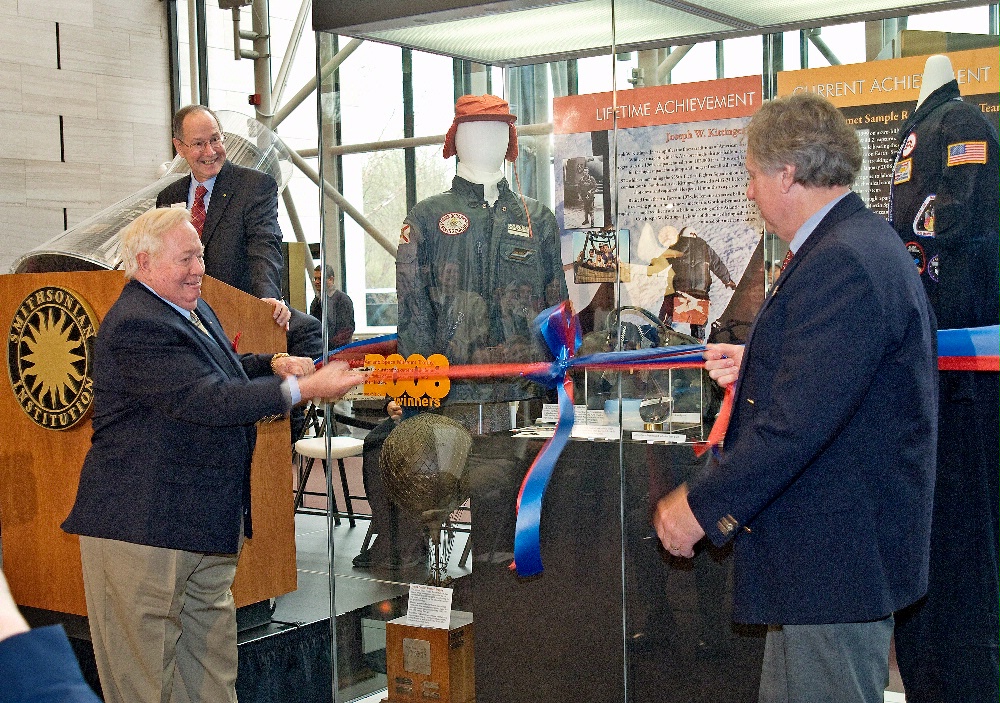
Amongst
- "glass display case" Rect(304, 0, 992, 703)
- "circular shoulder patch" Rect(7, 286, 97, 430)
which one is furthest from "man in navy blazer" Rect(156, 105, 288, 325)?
"glass display case" Rect(304, 0, 992, 703)

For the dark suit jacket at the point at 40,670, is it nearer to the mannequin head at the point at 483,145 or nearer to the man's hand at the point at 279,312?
the mannequin head at the point at 483,145

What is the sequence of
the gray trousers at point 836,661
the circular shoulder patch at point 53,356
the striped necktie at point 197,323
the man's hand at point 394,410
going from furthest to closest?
the circular shoulder patch at point 53,356 → the man's hand at point 394,410 → the striped necktie at point 197,323 → the gray trousers at point 836,661

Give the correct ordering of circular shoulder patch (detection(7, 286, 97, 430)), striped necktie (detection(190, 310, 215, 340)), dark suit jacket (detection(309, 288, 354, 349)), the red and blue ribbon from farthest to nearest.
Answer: circular shoulder patch (detection(7, 286, 97, 430)) → dark suit jacket (detection(309, 288, 354, 349)) → striped necktie (detection(190, 310, 215, 340)) → the red and blue ribbon

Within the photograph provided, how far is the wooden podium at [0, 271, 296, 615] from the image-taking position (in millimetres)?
4000

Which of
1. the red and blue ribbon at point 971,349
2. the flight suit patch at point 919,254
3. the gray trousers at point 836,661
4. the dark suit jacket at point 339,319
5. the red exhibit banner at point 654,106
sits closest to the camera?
the gray trousers at point 836,661

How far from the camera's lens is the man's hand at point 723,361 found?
2.68m

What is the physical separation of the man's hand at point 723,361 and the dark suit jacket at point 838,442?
0.56m

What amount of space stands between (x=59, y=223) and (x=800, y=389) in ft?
27.1

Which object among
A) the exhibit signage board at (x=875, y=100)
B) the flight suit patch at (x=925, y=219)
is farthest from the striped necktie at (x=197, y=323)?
the flight suit patch at (x=925, y=219)

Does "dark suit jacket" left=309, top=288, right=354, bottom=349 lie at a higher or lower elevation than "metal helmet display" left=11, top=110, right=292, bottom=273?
lower

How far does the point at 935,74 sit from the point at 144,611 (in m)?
2.54

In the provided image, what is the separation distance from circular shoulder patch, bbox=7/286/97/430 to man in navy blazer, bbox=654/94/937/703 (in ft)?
8.19

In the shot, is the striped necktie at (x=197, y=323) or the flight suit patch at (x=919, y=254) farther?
the striped necktie at (x=197, y=323)

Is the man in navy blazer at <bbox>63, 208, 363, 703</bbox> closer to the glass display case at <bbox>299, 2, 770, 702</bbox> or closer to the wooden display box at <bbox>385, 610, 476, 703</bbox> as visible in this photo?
the glass display case at <bbox>299, 2, 770, 702</bbox>
